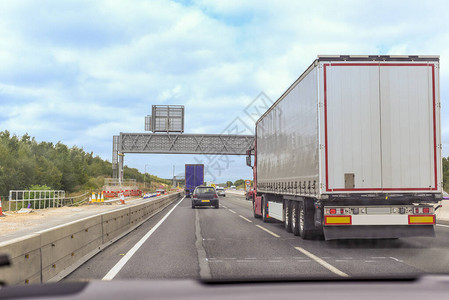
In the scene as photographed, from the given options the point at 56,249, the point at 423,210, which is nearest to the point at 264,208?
the point at 423,210

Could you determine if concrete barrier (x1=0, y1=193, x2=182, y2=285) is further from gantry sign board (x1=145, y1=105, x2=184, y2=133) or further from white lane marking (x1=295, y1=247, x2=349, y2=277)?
gantry sign board (x1=145, y1=105, x2=184, y2=133)

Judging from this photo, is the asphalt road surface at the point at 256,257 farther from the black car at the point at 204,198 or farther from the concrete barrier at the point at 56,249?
the black car at the point at 204,198

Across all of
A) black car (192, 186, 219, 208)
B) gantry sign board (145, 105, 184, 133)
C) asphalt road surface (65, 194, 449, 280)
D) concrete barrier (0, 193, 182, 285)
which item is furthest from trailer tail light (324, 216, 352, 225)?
gantry sign board (145, 105, 184, 133)

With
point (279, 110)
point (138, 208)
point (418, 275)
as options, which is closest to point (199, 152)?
point (138, 208)

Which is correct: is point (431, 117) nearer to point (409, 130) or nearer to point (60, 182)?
point (409, 130)

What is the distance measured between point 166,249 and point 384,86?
6120mm

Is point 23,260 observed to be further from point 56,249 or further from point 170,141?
point 170,141

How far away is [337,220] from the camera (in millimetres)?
9438

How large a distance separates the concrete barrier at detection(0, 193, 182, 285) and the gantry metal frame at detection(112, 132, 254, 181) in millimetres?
50896

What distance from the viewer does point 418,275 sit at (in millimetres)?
2135

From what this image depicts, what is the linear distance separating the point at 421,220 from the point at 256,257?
3904 mm

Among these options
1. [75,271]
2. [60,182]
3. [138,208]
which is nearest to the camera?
[75,271]

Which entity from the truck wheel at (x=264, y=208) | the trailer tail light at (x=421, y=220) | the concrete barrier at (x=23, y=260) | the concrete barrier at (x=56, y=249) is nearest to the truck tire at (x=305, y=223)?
the trailer tail light at (x=421, y=220)

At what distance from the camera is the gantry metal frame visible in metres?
62.1
